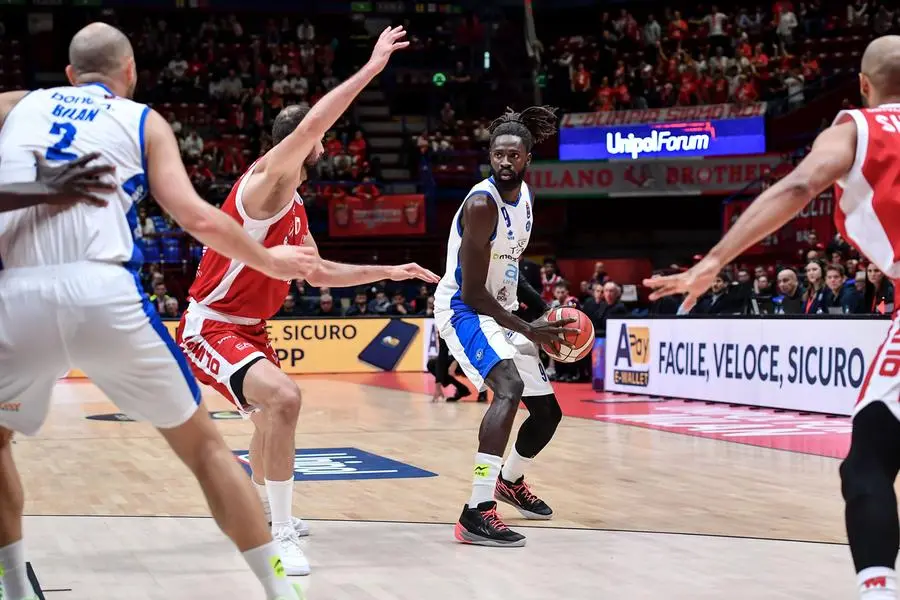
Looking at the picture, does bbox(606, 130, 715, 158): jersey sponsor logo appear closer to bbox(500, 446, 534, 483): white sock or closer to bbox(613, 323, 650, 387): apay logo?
bbox(613, 323, 650, 387): apay logo

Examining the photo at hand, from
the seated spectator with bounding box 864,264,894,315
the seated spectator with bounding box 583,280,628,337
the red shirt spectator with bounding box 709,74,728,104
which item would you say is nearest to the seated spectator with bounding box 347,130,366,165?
the red shirt spectator with bounding box 709,74,728,104

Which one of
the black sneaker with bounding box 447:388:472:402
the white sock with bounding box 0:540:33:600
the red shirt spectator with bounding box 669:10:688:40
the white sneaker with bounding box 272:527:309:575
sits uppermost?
the red shirt spectator with bounding box 669:10:688:40

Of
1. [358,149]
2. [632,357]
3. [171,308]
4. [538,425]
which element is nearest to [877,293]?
[632,357]

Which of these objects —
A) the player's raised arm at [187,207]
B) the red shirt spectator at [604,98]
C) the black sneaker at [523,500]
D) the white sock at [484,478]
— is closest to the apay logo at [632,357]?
the black sneaker at [523,500]

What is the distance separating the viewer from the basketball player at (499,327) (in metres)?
5.68

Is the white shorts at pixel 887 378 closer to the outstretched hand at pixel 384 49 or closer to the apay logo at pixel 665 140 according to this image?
the outstretched hand at pixel 384 49

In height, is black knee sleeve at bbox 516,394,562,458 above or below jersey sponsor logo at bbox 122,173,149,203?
below

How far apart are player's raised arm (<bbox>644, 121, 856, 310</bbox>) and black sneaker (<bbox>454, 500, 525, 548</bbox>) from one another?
94.9 inches

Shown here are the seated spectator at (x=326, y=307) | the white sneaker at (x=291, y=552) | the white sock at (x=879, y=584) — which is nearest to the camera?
the white sock at (x=879, y=584)

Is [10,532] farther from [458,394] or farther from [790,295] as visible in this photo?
[790,295]

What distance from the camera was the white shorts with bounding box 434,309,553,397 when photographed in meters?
5.88

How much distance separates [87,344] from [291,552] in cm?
187

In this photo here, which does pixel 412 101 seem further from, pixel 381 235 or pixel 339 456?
pixel 339 456

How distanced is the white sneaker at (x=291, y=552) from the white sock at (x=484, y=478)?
920 mm
